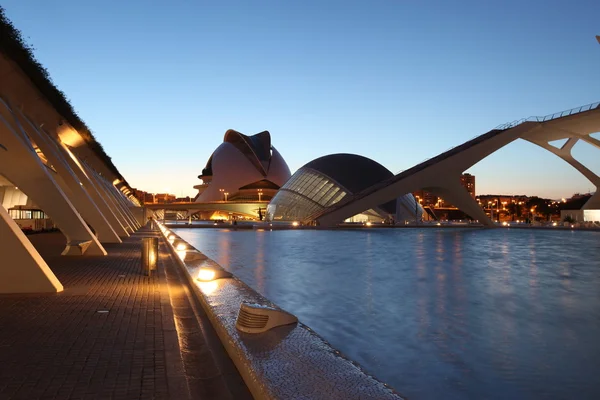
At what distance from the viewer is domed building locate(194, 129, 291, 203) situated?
97.8 m

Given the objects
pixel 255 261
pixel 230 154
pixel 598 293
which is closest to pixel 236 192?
pixel 230 154

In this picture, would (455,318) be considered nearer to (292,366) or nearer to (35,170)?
(292,366)

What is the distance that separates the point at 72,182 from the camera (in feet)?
52.0

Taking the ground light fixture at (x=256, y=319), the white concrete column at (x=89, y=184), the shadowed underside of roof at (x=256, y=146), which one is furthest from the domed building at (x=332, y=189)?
the ground light fixture at (x=256, y=319)

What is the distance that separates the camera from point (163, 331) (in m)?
5.24

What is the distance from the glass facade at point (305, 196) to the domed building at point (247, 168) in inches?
1510

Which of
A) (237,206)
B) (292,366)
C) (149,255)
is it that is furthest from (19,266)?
(237,206)

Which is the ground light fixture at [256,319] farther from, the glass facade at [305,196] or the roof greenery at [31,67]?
the glass facade at [305,196]

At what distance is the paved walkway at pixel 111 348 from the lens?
11.8 feet

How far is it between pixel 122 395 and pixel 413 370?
127 inches

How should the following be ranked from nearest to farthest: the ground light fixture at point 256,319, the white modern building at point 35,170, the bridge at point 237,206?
the ground light fixture at point 256,319 → the white modern building at point 35,170 → the bridge at point 237,206

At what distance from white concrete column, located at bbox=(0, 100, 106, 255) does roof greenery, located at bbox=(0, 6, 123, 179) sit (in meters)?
1.93

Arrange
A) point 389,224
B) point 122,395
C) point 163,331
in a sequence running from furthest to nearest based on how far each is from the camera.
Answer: point 389,224 → point 163,331 → point 122,395

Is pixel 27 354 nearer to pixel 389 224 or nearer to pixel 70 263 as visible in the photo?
pixel 70 263
